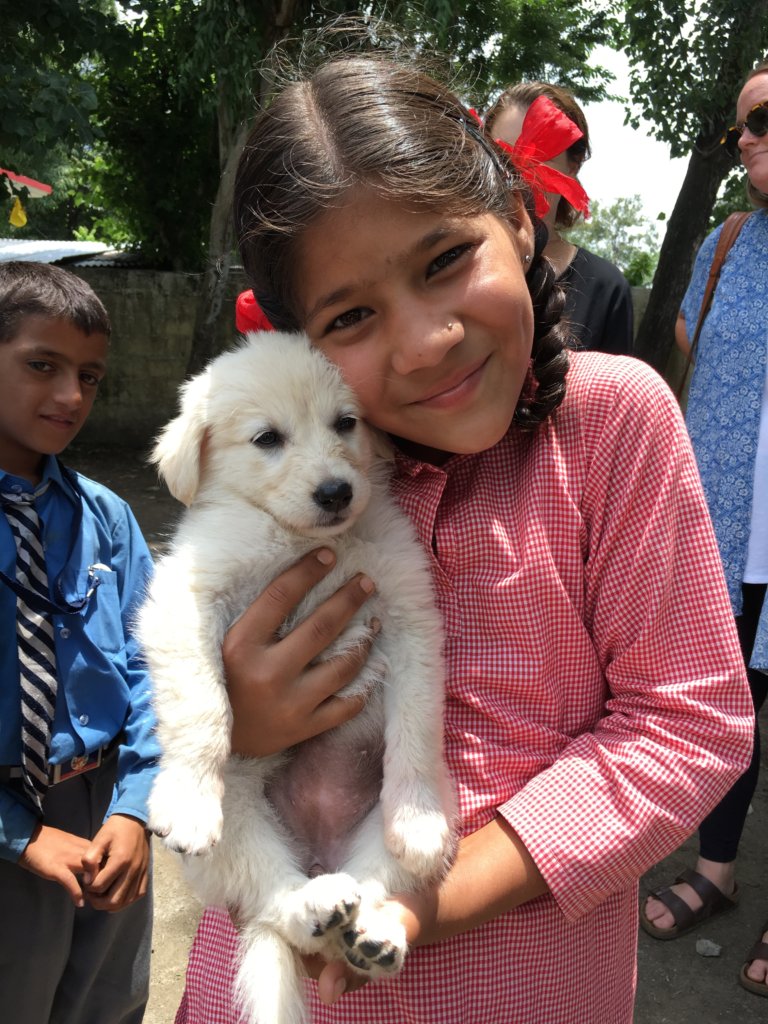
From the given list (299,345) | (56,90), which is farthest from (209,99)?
(299,345)

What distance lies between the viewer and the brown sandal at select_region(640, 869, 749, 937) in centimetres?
326

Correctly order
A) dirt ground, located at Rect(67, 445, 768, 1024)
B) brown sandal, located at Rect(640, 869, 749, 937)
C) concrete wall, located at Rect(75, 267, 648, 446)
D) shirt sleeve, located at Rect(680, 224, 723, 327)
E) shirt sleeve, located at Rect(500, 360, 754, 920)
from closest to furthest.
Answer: shirt sleeve, located at Rect(500, 360, 754, 920) → dirt ground, located at Rect(67, 445, 768, 1024) → brown sandal, located at Rect(640, 869, 749, 937) → shirt sleeve, located at Rect(680, 224, 723, 327) → concrete wall, located at Rect(75, 267, 648, 446)

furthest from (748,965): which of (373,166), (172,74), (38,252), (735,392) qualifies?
(38,252)

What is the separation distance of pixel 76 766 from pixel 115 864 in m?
0.28

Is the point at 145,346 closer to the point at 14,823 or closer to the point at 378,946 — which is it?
the point at 14,823

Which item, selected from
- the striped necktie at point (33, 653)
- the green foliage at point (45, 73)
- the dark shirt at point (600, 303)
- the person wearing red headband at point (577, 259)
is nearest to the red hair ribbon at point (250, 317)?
the striped necktie at point (33, 653)

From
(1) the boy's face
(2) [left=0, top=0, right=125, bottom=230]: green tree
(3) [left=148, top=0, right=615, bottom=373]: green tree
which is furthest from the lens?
(3) [left=148, top=0, right=615, bottom=373]: green tree

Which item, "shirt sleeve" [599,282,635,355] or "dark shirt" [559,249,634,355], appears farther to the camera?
"shirt sleeve" [599,282,635,355]

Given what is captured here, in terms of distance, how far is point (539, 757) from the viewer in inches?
53.4

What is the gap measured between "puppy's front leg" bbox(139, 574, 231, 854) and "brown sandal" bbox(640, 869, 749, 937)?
2.49m

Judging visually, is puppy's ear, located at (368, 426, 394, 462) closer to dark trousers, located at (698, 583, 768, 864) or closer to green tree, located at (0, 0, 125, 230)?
dark trousers, located at (698, 583, 768, 864)

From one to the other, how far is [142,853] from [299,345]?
1.37m

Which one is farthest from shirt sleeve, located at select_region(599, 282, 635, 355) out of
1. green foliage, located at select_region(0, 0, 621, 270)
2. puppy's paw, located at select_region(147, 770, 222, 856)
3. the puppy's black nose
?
puppy's paw, located at select_region(147, 770, 222, 856)

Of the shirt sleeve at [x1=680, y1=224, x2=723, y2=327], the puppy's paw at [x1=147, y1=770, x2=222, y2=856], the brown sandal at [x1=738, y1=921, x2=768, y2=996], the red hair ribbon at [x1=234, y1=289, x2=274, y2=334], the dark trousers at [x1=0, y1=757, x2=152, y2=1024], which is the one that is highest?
the shirt sleeve at [x1=680, y1=224, x2=723, y2=327]
